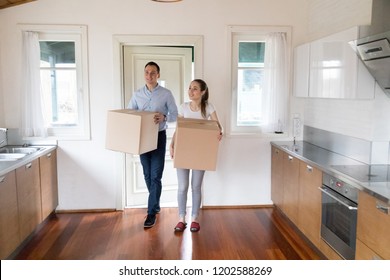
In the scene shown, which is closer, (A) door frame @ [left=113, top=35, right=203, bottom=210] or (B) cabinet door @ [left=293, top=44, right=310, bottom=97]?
(B) cabinet door @ [left=293, top=44, right=310, bottom=97]

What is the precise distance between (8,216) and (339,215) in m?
2.45

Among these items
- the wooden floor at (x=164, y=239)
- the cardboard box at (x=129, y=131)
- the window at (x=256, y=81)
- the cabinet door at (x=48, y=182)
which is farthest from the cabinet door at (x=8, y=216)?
the window at (x=256, y=81)

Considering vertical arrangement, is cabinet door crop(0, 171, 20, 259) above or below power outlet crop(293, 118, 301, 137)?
below

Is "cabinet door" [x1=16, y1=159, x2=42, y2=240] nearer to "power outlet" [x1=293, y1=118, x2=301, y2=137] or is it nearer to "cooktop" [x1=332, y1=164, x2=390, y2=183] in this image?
"cooktop" [x1=332, y1=164, x2=390, y2=183]

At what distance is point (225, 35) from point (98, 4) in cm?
140

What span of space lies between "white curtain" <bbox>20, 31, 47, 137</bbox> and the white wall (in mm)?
108

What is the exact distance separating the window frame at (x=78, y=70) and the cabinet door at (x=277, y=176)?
2.08 m

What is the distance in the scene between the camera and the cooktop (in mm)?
2379

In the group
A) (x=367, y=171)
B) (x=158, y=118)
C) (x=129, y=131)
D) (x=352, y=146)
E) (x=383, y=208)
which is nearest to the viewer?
(x=383, y=208)

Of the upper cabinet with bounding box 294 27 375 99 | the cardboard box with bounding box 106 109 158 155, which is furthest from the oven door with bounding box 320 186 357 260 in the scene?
the cardboard box with bounding box 106 109 158 155

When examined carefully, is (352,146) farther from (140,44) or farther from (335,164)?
(140,44)

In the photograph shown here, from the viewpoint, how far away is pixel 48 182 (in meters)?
3.63

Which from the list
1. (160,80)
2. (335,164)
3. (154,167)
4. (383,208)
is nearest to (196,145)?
(154,167)

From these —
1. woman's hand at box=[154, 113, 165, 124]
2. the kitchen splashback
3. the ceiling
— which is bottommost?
the kitchen splashback
